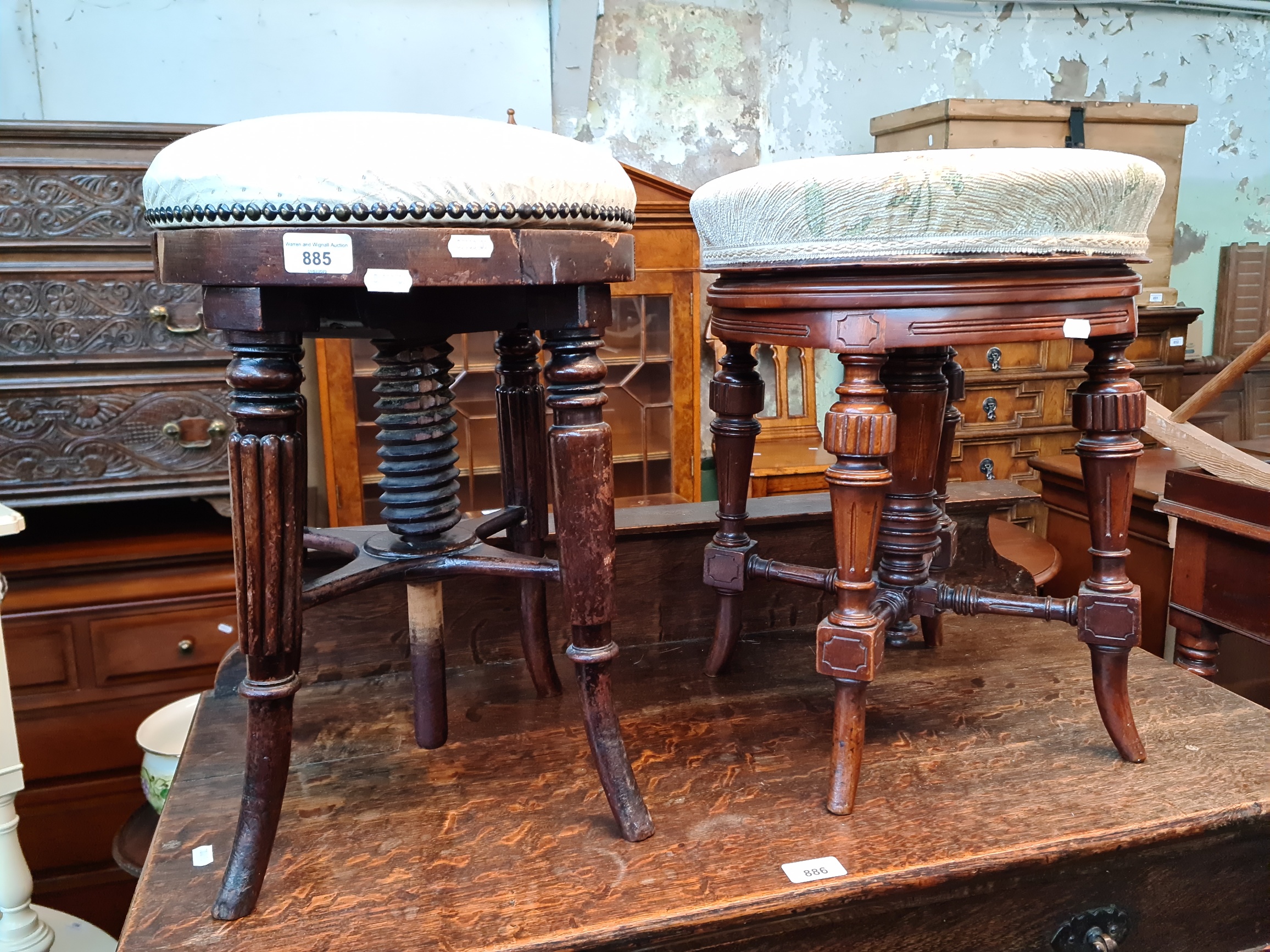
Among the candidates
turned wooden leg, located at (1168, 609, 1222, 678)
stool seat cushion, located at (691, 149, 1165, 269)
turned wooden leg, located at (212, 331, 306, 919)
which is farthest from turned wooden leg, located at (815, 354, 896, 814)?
turned wooden leg, located at (1168, 609, 1222, 678)

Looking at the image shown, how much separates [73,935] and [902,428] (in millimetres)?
1397

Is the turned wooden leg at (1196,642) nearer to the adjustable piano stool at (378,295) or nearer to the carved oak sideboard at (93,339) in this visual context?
the adjustable piano stool at (378,295)

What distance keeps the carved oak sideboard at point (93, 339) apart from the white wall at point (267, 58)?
66 centimetres

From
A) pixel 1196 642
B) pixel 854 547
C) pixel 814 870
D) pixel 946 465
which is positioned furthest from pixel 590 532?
pixel 1196 642

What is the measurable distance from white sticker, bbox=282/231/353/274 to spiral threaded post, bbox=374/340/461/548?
24cm

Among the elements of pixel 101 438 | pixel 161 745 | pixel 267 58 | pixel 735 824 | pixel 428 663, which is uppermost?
pixel 267 58

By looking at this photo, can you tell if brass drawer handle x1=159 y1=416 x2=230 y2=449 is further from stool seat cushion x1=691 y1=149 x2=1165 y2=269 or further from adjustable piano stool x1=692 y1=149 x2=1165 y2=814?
stool seat cushion x1=691 y1=149 x2=1165 y2=269

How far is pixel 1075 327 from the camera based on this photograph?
799 mm

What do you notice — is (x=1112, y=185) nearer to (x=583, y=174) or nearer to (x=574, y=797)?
(x=583, y=174)

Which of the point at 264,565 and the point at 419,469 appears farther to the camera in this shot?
the point at 419,469

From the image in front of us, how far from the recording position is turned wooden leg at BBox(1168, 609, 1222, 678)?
1552mm

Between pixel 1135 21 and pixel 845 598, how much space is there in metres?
3.16

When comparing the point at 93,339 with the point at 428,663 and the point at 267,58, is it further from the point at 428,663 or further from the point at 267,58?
the point at 428,663

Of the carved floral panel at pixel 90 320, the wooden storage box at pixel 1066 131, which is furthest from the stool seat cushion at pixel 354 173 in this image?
the wooden storage box at pixel 1066 131
